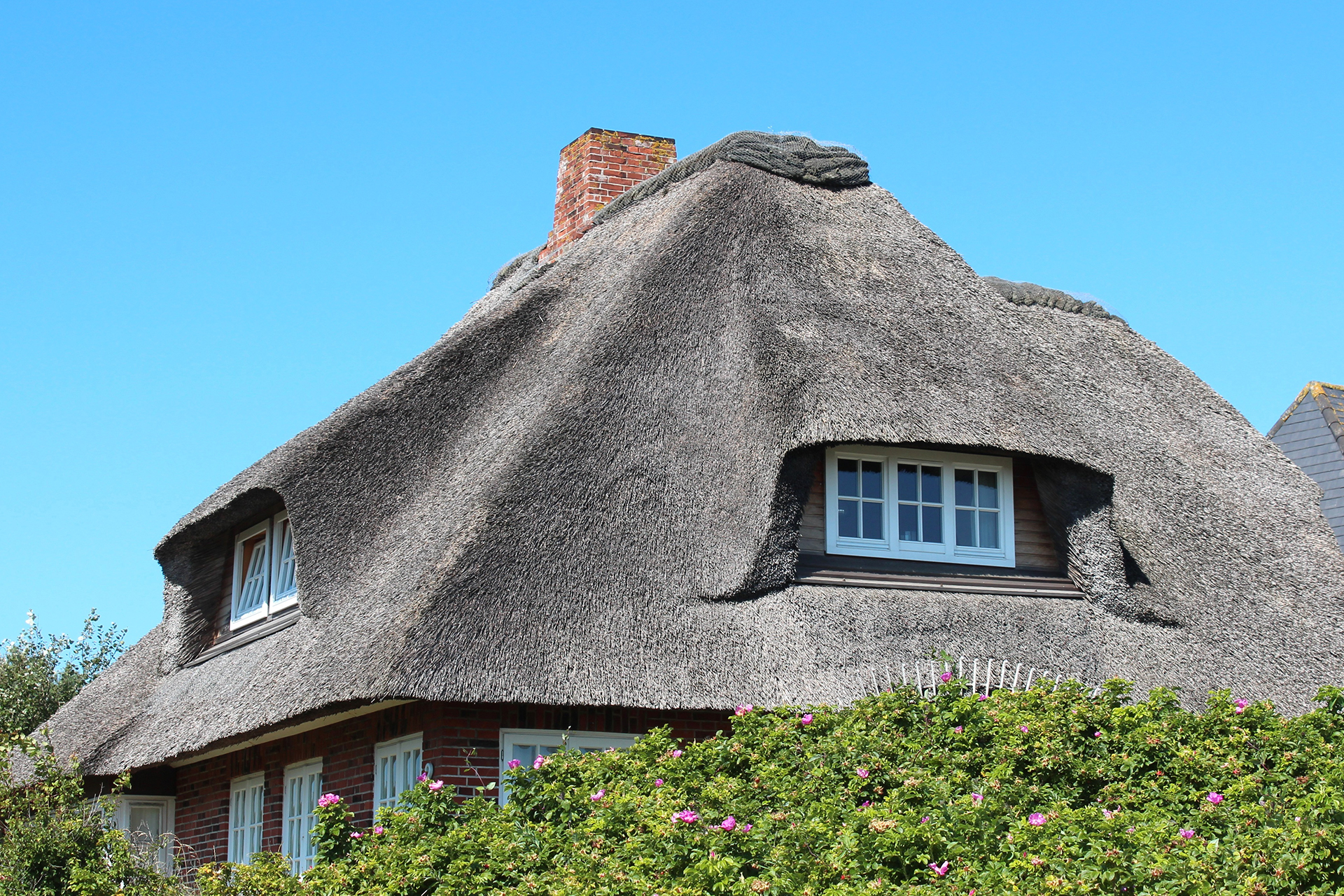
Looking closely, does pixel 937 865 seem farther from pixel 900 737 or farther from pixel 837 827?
pixel 900 737

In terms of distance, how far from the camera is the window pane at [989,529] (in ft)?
35.0

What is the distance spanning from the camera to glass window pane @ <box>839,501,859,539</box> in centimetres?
1037

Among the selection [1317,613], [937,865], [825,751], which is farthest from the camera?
[1317,613]

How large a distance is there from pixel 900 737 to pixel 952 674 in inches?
67.0

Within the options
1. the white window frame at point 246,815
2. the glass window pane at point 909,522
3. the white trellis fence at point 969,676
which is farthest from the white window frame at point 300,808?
the glass window pane at point 909,522

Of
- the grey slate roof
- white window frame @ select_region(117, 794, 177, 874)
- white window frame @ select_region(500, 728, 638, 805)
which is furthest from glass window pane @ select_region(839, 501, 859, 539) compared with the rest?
white window frame @ select_region(117, 794, 177, 874)

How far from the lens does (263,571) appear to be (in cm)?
1212

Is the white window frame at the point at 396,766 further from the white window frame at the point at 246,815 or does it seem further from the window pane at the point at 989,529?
the window pane at the point at 989,529

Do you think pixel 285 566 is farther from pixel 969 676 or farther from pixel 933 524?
pixel 969 676

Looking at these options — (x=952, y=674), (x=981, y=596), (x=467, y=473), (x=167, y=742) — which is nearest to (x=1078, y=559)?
(x=981, y=596)

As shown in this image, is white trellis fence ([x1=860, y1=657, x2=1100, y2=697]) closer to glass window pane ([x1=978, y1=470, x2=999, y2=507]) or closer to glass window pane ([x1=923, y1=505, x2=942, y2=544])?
glass window pane ([x1=923, y1=505, x2=942, y2=544])

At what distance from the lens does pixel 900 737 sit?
731cm

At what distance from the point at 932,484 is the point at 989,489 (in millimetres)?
491

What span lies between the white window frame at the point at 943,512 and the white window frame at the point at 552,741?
2222mm
